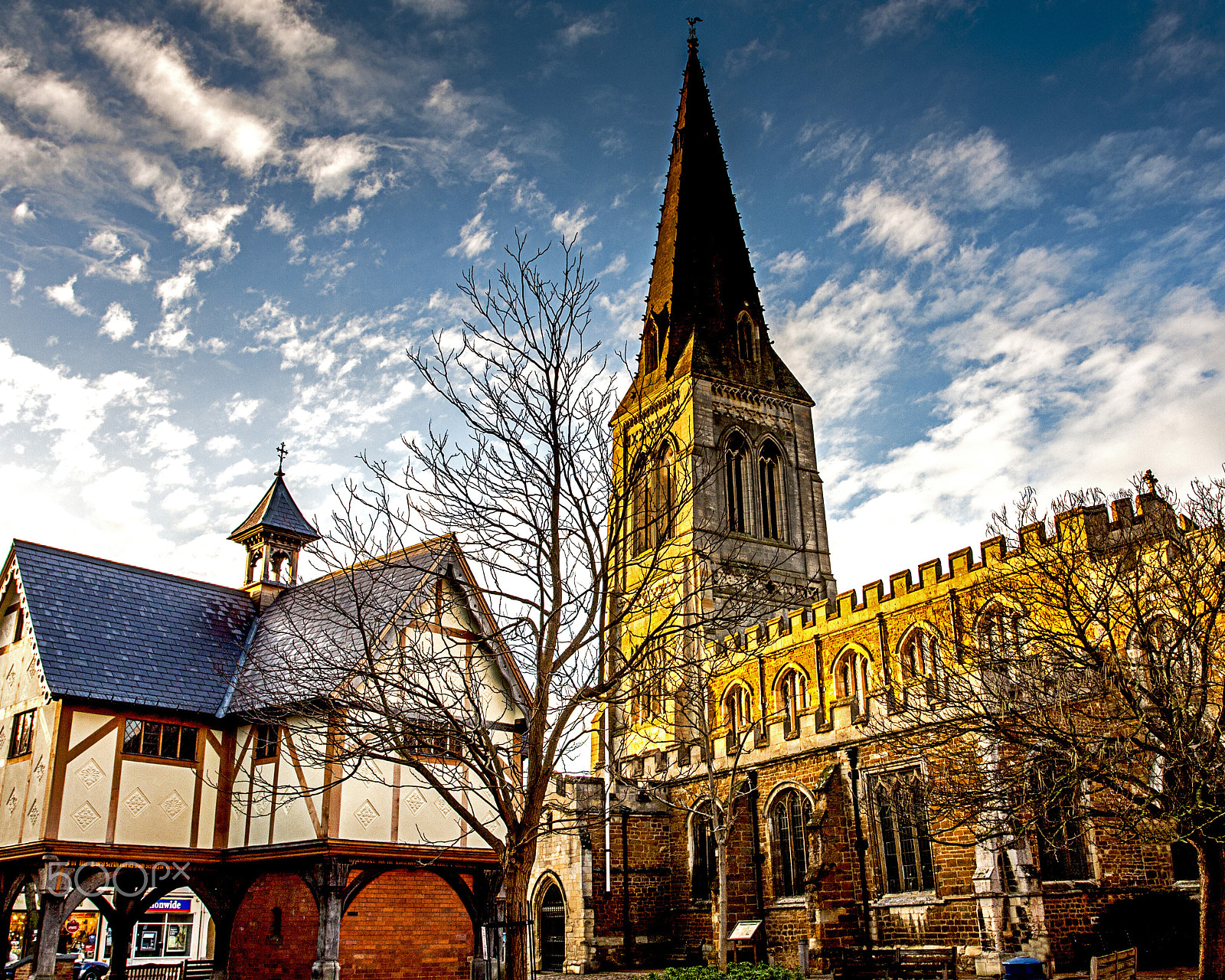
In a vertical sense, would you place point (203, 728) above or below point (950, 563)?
below

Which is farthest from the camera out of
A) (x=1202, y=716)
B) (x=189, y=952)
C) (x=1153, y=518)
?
(x=189, y=952)

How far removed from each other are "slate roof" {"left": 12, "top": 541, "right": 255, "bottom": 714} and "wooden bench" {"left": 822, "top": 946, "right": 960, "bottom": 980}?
13.1m

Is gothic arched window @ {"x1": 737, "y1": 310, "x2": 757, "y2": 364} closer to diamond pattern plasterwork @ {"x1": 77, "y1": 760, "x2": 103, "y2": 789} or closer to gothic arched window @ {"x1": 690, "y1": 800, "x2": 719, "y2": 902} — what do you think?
gothic arched window @ {"x1": 690, "y1": 800, "x2": 719, "y2": 902}

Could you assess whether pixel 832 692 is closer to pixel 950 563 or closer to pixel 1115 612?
pixel 950 563

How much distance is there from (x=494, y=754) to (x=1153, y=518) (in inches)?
490

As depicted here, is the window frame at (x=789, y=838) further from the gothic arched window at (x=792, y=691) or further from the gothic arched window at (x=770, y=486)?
the gothic arched window at (x=770, y=486)

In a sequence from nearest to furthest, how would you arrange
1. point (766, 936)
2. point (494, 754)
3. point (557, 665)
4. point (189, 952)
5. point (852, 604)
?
point (494, 754)
point (557, 665)
point (766, 936)
point (189, 952)
point (852, 604)

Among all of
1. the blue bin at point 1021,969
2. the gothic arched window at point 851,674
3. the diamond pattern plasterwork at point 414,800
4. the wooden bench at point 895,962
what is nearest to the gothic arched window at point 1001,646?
the blue bin at point 1021,969

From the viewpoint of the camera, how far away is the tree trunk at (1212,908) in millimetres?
12305

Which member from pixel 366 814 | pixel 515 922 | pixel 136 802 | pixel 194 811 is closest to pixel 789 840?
pixel 366 814

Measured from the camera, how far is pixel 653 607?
1024 centimetres

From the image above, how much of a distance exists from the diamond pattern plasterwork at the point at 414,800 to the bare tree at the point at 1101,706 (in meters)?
8.71

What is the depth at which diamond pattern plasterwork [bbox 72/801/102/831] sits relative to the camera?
15.8 meters

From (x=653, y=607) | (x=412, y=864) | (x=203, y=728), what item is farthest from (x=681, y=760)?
(x=653, y=607)
